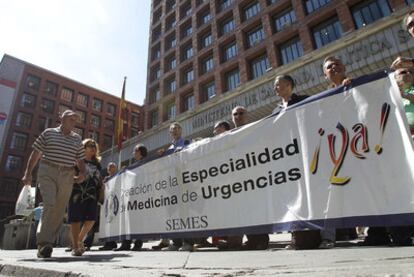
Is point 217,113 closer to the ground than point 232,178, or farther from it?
farther from it

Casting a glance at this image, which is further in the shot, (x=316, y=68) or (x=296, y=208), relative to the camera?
(x=316, y=68)

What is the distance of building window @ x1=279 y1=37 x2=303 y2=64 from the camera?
48.7ft

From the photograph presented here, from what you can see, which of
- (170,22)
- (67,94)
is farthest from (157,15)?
(67,94)

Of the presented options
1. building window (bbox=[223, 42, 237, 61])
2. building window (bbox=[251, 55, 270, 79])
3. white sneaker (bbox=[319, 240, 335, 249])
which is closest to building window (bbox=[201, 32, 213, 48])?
building window (bbox=[223, 42, 237, 61])

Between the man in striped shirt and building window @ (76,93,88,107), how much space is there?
139 feet

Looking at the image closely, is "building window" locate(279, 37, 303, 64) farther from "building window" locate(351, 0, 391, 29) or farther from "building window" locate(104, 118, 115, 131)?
"building window" locate(104, 118, 115, 131)

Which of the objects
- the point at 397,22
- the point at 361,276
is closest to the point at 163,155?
the point at 361,276

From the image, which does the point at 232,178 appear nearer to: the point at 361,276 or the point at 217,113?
the point at 361,276

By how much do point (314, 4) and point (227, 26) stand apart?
6539 mm

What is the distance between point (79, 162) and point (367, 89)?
358cm

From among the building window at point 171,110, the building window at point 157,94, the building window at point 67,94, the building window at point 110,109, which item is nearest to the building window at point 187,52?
the building window at point 157,94

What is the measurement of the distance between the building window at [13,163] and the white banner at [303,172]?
37914 mm

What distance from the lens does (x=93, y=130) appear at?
1688 inches

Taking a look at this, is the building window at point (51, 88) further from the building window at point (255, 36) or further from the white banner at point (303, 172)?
the white banner at point (303, 172)
